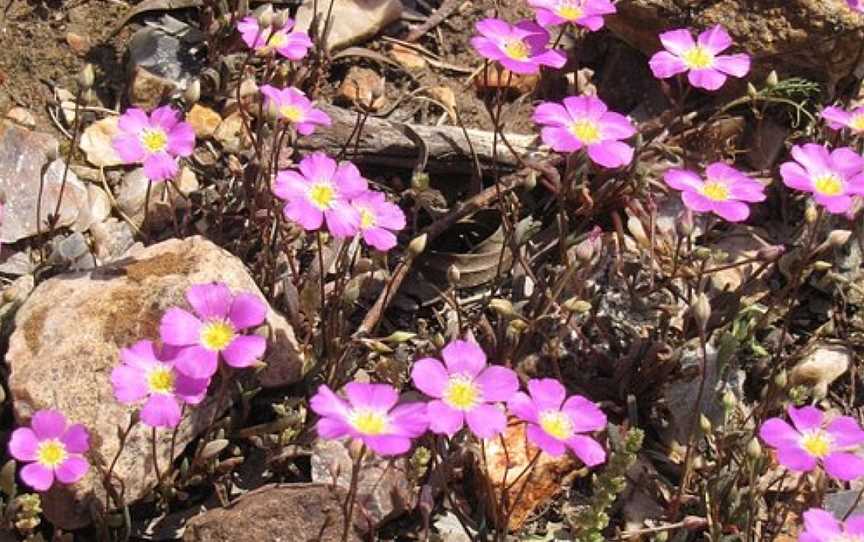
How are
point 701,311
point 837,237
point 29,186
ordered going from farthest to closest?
point 29,186 < point 837,237 < point 701,311

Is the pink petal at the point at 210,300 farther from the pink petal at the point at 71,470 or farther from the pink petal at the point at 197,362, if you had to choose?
the pink petal at the point at 71,470

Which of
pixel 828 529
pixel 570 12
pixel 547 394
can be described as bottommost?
pixel 828 529

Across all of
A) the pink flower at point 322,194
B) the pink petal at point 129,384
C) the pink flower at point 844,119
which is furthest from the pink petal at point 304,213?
the pink flower at point 844,119

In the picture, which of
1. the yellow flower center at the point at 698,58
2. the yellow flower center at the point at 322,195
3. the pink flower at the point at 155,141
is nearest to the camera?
the yellow flower center at the point at 322,195

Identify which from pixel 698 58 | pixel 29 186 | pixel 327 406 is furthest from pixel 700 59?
pixel 29 186

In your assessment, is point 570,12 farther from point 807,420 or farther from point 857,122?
point 807,420

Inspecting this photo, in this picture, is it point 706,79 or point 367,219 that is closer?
point 367,219
